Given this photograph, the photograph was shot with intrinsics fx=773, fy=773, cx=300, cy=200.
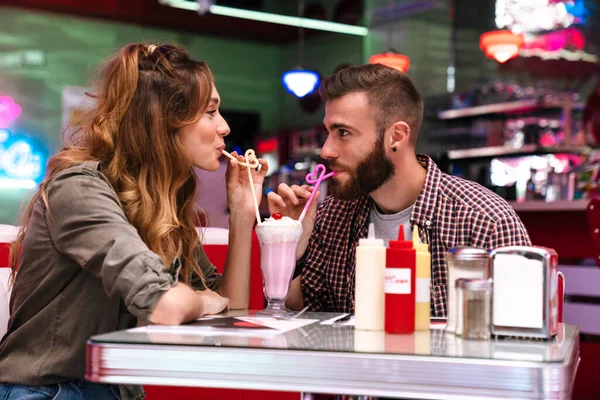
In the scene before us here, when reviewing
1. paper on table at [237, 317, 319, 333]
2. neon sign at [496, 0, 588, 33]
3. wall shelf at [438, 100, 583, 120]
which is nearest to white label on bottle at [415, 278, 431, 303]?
paper on table at [237, 317, 319, 333]

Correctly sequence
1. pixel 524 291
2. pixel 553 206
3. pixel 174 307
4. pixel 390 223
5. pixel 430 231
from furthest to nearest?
pixel 553 206 < pixel 390 223 < pixel 430 231 < pixel 174 307 < pixel 524 291

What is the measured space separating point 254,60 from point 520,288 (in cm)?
1111

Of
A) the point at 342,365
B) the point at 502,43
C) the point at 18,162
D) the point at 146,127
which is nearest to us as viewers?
the point at 342,365

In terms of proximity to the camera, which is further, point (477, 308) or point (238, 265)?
point (238, 265)

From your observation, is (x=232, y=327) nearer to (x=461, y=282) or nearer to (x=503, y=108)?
(x=461, y=282)

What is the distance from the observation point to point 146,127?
5.98 ft

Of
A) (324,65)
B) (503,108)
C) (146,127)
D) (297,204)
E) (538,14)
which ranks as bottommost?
(297,204)

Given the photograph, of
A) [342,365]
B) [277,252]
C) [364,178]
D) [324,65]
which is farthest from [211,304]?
[324,65]

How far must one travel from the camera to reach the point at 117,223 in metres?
1.51

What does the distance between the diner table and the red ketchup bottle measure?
0.31ft

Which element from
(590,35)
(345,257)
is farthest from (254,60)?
(345,257)

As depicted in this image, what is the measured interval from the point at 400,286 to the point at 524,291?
0.22 m

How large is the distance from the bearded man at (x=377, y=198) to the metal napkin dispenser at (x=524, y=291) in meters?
0.75

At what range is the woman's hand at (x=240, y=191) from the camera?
6.64ft
